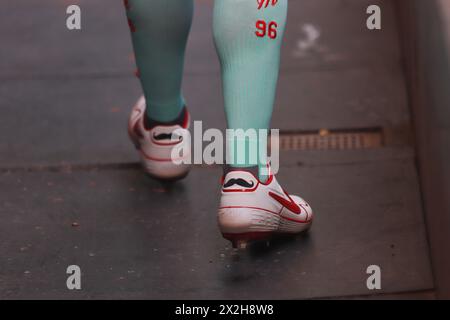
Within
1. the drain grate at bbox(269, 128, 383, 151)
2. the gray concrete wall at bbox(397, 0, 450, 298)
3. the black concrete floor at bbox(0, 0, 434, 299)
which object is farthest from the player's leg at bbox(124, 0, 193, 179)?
the gray concrete wall at bbox(397, 0, 450, 298)

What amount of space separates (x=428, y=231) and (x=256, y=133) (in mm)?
660

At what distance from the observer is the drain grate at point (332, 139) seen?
3.52 m

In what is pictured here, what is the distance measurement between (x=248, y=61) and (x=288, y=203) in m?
0.47

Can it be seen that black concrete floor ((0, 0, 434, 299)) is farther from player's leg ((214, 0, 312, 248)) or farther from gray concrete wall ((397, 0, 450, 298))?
player's leg ((214, 0, 312, 248))

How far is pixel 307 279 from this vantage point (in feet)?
8.54

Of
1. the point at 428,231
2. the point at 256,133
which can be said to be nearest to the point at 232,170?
the point at 256,133

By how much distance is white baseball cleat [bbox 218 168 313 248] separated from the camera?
247cm

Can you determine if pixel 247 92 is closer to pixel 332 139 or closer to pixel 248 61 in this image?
pixel 248 61

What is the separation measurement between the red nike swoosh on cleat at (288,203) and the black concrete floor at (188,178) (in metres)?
0.11

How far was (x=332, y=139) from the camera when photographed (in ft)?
11.7

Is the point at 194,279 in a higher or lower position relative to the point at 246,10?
lower

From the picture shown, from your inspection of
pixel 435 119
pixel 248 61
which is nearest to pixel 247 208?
pixel 248 61

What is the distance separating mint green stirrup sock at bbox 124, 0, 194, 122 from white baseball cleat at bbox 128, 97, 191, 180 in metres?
0.08
